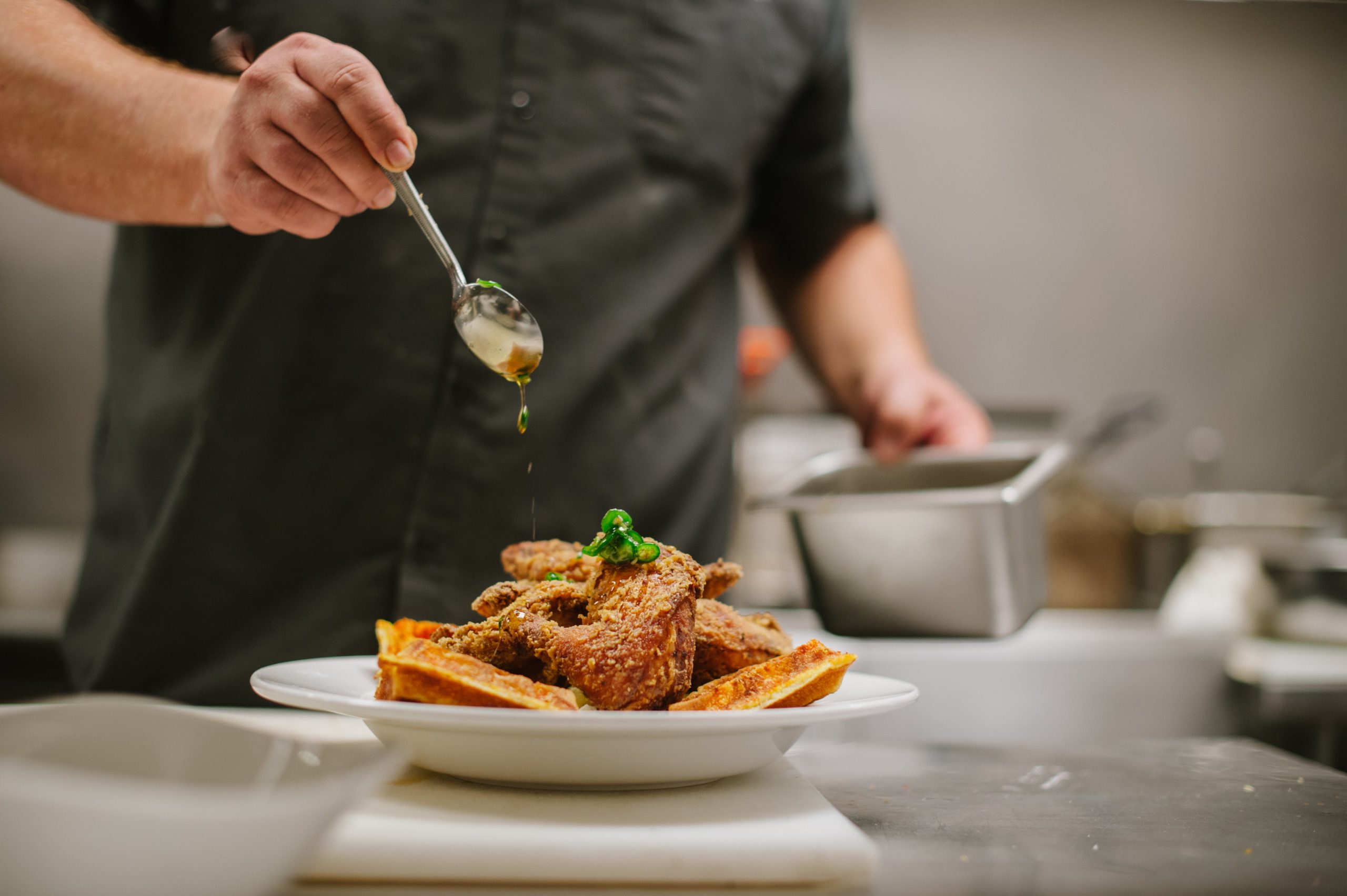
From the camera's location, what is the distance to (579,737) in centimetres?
53

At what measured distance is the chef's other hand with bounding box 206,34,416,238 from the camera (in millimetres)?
712

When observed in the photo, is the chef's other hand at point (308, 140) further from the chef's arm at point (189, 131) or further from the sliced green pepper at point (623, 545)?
the sliced green pepper at point (623, 545)

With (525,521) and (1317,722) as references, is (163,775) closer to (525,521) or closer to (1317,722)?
(525,521)

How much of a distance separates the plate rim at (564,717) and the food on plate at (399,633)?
0.12 meters

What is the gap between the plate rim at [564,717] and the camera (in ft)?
1.66

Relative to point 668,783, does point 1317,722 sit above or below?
below

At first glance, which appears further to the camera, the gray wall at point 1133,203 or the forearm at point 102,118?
the gray wall at point 1133,203

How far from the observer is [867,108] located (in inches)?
140

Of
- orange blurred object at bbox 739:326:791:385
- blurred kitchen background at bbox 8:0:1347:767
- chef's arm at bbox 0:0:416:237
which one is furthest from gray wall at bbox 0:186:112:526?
chef's arm at bbox 0:0:416:237

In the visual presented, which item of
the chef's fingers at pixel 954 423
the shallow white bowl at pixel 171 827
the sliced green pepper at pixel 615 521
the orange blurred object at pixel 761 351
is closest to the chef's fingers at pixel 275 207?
the sliced green pepper at pixel 615 521

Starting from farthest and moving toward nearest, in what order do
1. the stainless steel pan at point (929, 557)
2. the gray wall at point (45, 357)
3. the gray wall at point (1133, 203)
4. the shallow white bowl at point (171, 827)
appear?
the gray wall at point (1133, 203) → the gray wall at point (45, 357) → the stainless steel pan at point (929, 557) → the shallow white bowl at point (171, 827)

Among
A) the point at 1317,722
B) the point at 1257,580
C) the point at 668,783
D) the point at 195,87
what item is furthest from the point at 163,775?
the point at 1257,580

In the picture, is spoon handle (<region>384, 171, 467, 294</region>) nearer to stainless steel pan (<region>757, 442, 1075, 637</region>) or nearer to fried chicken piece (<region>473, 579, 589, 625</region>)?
fried chicken piece (<region>473, 579, 589, 625</region>)

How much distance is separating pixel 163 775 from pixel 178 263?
3.16 ft
